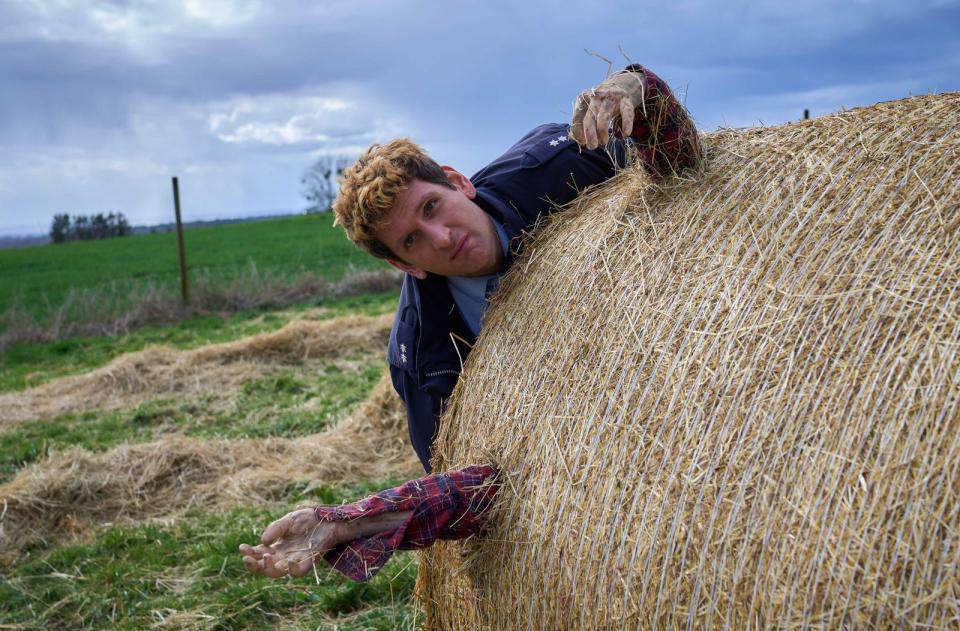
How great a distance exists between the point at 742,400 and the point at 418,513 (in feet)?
3.98

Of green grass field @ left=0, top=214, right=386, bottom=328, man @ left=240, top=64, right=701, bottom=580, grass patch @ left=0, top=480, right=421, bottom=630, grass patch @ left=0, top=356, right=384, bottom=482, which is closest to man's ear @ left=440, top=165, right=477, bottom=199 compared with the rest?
man @ left=240, top=64, right=701, bottom=580

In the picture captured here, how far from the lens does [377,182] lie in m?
3.20

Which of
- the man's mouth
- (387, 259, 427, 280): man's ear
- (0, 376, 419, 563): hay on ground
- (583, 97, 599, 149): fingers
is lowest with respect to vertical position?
(0, 376, 419, 563): hay on ground

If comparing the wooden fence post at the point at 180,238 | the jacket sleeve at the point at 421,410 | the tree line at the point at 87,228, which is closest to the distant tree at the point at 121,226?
the tree line at the point at 87,228

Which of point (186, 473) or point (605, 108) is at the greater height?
point (605, 108)

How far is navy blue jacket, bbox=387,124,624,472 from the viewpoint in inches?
141

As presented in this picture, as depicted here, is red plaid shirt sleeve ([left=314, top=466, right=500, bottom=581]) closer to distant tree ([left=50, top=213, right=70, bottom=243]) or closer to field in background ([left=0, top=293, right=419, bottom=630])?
field in background ([left=0, top=293, right=419, bottom=630])

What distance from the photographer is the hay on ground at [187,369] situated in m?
9.94

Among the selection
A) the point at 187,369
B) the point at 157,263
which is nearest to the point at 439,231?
the point at 187,369

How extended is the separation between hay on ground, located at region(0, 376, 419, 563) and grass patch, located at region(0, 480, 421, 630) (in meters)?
0.38

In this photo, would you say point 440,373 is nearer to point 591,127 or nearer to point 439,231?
point 439,231

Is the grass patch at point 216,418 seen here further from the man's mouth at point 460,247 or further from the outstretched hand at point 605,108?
the outstretched hand at point 605,108

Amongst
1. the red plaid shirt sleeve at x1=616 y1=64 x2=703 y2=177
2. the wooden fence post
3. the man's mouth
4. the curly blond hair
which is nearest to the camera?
the red plaid shirt sleeve at x1=616 y1=64 x2=703 y2=177

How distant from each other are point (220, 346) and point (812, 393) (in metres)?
10.5
